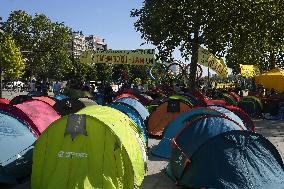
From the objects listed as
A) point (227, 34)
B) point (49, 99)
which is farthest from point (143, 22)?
point (49, 99)

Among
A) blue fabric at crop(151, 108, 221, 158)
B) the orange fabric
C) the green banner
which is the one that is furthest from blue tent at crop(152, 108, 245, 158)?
the green banner

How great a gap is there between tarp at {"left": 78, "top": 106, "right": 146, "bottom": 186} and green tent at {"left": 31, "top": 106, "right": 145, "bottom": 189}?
0.10 feet

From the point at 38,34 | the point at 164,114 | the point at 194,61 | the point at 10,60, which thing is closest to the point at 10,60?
the point at 10,60

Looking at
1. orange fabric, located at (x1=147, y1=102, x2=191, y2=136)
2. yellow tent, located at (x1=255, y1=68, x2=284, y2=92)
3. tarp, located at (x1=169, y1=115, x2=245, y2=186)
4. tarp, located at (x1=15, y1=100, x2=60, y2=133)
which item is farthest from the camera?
yellow tent, located at (x1=255, y1=68, x2=284, y2=92)

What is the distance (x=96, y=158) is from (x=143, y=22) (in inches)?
901

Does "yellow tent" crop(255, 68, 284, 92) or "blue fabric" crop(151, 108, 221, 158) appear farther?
"yellow tent" crop(255, 68, 284, 92)

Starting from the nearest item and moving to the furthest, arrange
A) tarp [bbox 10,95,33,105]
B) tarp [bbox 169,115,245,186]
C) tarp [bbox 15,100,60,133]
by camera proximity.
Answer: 1. tarp [bbox 169,115,245,186]
2. tarp [bbox 15,100,60,133]
3. tarp [bbox 10,95,33,105]

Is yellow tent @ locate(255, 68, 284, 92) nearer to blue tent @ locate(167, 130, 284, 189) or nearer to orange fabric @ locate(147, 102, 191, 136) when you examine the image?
orange fabric @ locate(147, 102, 191, 136)

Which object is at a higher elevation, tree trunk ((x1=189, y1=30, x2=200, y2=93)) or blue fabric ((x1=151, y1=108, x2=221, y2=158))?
tree trunk ((x1=189, y1=30, x2=200, y2=93))

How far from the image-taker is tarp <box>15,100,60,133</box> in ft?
32.9

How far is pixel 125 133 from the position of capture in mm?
7652

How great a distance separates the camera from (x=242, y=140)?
7.73 meters

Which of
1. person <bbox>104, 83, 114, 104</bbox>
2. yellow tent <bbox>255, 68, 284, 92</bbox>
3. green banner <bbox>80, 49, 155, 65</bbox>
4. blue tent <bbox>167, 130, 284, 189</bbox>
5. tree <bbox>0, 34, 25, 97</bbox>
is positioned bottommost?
blue tent <bbox>167, 130, 284, 189</bbox>

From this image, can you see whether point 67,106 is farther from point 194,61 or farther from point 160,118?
point 194,61
